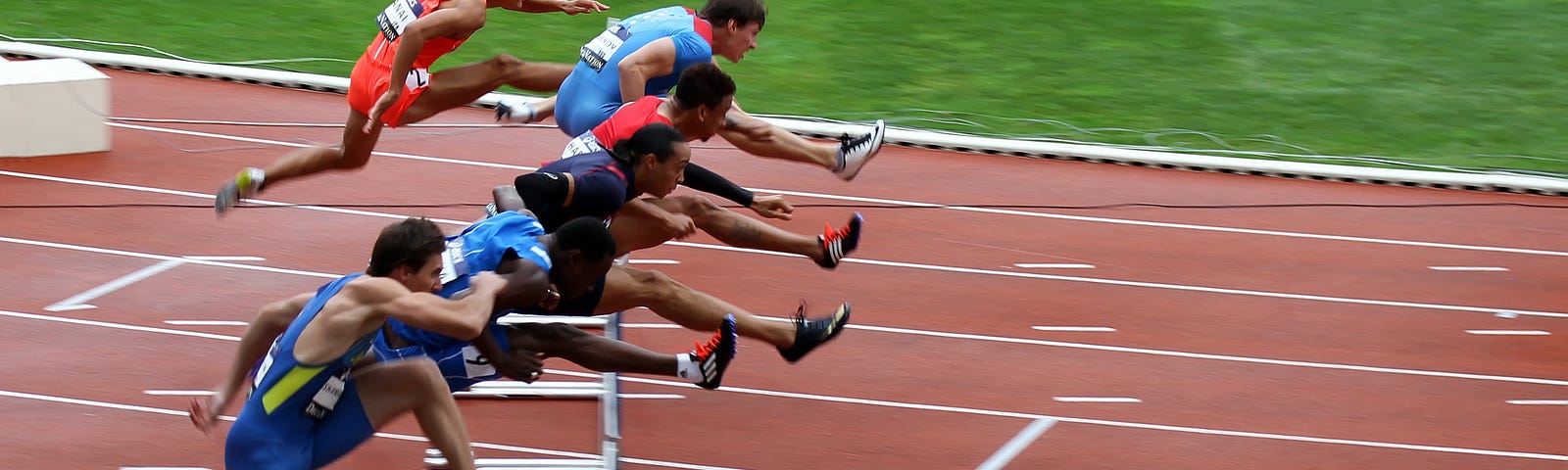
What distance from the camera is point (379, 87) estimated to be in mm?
7680

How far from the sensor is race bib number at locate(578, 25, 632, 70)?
301 inches

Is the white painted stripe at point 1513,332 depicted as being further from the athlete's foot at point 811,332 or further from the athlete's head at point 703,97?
the athlete's head at point 703,97

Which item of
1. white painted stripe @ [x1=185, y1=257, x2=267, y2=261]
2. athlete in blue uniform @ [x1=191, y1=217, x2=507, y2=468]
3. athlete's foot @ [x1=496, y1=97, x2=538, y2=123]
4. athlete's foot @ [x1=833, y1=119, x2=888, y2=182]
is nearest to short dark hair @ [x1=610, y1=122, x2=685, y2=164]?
athlete in blue uniform @ [x1=191, y1=217, x2=507, y2=468]

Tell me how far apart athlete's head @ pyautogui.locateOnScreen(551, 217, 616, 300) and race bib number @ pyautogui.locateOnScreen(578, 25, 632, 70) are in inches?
90.1

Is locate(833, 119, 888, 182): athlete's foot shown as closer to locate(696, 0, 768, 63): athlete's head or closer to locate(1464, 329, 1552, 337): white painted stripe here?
locate(696, 0, 768, 63): athlete's head

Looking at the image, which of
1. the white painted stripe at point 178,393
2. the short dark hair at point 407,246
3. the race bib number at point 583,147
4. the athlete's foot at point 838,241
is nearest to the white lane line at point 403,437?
the white painted stripe at point 178,393

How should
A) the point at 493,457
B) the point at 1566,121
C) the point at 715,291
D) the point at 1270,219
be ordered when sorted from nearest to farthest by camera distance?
the point at 493,457 → the point at 715,291 → the point at 1270,219 → the point at 1566,121

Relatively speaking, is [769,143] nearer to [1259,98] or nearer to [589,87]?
[589,87]

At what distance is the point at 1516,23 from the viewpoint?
12.9 meters

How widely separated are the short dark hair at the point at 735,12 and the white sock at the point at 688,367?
91.8 inches

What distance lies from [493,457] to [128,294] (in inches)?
92.0

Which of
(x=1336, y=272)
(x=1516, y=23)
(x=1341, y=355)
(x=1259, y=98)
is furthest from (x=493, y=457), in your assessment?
(x=1516, y=23)

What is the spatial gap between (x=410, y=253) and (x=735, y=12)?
3092 mm

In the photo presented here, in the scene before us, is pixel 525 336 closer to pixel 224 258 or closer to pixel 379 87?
pixel 379 87
